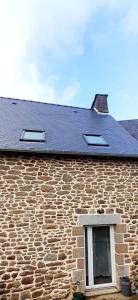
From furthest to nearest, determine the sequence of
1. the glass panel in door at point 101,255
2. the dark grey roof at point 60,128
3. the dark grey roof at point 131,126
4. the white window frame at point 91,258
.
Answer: the dark grey roof at point 131,126 < the dark grey roof at point 60,128 < the glass panel in door at point 101,255 < the white window frame at point 91,258

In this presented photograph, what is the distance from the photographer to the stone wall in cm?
589

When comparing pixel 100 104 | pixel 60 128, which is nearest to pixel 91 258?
pixel 60 128

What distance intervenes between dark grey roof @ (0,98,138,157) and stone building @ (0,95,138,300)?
44 millimetres

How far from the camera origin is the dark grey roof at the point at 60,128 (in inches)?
266

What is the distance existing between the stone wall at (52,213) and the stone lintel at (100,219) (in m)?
0.13

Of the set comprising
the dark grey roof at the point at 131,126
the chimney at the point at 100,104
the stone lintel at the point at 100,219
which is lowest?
the stone lintel at the point at 100,219

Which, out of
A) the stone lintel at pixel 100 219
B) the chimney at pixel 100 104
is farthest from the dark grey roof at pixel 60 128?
the stone lintel at pixel 100 219

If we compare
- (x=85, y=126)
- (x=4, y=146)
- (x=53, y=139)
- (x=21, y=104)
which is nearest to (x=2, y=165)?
(x=4, y=146)

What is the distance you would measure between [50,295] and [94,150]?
3701 mm

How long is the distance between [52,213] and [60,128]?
9.85ft

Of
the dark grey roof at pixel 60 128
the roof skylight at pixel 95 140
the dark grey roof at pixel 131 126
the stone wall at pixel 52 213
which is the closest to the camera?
the stone wall at pixel 52 213

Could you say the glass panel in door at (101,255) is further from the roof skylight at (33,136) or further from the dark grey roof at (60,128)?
the roof skylight at (33,136)

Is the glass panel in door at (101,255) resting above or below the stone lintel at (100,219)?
below

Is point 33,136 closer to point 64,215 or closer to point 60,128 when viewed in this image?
point 60,128
